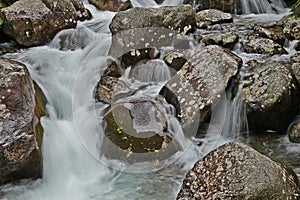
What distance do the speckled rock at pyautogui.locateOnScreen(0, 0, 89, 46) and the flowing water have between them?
19cm

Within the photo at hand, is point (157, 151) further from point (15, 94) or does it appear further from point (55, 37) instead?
point (55, 37)

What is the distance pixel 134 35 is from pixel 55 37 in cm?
185

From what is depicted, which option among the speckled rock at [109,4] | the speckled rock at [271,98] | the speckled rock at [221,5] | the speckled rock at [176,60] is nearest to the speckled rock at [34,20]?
the speckled rock at [109,4]

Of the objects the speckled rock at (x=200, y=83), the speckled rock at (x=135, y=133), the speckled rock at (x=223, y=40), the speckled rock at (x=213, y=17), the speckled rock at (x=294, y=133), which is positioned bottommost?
the speckled rock at (x=294, y=133)

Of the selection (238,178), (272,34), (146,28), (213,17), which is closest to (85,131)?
(146,28)

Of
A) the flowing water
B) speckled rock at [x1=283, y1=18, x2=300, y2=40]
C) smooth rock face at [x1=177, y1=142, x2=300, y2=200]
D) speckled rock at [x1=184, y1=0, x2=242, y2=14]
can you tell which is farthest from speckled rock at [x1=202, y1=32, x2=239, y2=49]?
smooth rock face at [x1=177, y1=142, x2=300, y2=200]

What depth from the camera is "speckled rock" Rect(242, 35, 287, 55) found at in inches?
259

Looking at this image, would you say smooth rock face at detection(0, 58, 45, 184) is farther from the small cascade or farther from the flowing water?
the small cascade

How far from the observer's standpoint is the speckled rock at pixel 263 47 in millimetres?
6590

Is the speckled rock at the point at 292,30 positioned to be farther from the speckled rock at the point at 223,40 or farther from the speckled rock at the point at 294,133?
the speckled rock at the point at 294,133

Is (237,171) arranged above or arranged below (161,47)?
below

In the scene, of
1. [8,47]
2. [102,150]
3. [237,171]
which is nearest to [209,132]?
[102,150]

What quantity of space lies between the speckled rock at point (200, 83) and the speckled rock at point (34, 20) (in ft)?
9.92

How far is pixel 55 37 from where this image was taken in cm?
739
